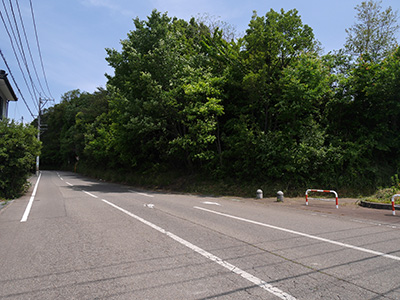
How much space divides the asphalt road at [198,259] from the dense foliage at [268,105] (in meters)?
8.97

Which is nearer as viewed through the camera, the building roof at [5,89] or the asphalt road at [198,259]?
the asphalt road at [198,259]

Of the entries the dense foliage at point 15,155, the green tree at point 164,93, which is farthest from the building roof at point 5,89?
the green tree at point 164,93

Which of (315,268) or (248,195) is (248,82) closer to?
(248,195)

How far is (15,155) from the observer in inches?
602

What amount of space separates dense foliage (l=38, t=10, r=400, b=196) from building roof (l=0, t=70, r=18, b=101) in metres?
7.42

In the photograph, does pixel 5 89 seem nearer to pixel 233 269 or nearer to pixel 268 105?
pixel 268 105

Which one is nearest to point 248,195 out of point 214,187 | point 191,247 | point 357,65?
point 214,187

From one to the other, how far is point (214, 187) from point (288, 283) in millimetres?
16244

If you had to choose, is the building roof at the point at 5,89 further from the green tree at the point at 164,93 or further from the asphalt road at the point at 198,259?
the asphalt road at the point at 198,259

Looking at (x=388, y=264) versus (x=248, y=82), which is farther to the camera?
(x=248, y=82)

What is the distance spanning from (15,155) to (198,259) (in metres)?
14.7

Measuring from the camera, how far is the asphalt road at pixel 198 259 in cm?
362

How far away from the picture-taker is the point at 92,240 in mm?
6203

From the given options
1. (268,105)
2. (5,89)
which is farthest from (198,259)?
(5,89)
